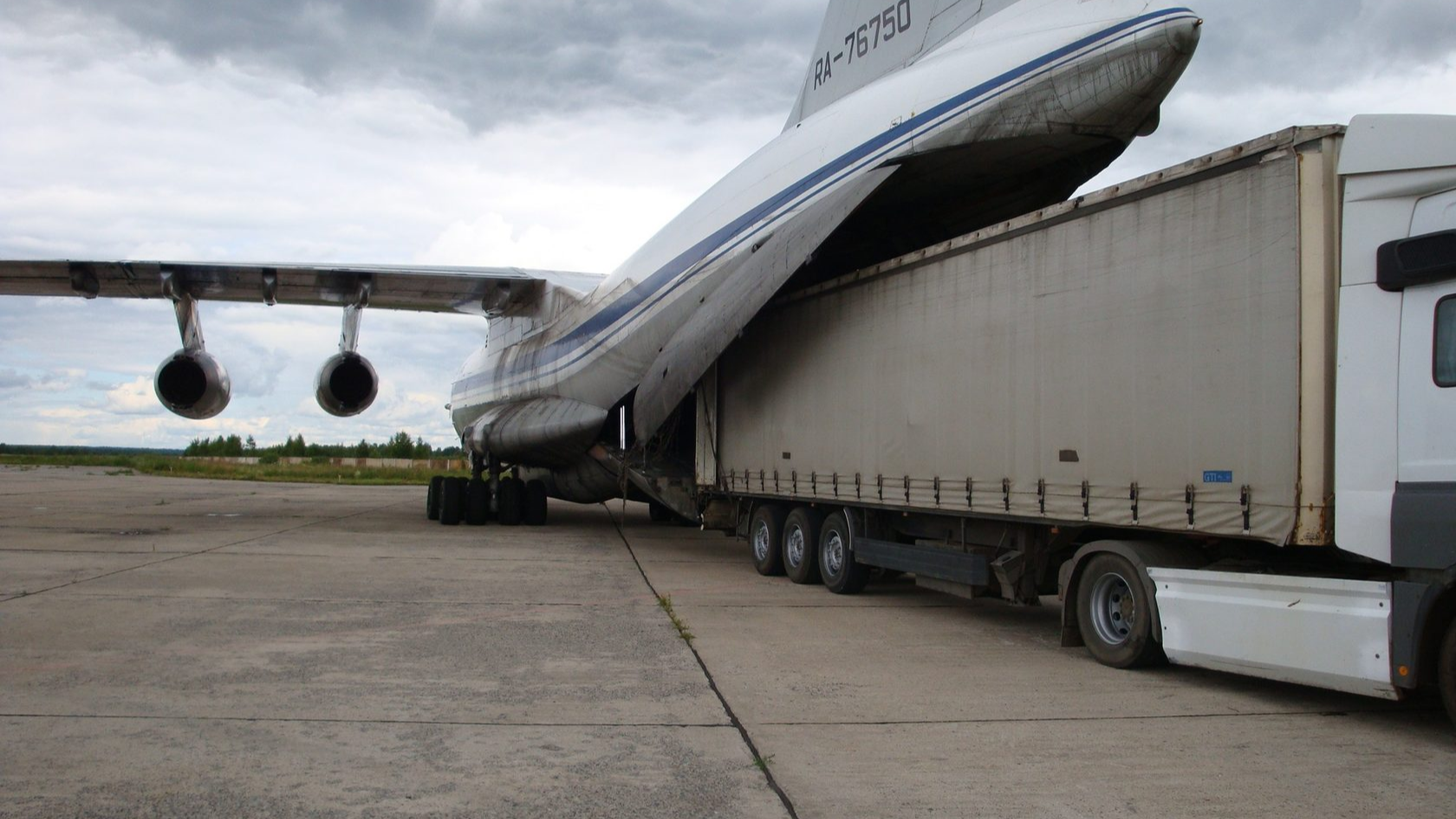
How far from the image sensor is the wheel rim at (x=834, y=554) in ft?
35.0

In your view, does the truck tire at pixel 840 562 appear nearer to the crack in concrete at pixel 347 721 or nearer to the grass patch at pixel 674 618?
the grass patch at pixel 674 618

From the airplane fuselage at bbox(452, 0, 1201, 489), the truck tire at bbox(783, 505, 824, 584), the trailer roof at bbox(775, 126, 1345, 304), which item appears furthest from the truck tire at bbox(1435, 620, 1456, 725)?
the truck tire at bbox(783, 505, 824, 584)

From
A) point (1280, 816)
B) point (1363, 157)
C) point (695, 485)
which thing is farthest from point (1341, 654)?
point (695, 485)

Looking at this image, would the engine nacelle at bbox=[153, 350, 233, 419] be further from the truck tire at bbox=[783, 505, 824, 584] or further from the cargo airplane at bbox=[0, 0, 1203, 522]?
the truck tire at bbox=[783, 505, 824, 584]

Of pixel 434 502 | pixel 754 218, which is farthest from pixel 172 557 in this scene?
pixel 434 502

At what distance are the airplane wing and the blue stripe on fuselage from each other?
135 centimetres

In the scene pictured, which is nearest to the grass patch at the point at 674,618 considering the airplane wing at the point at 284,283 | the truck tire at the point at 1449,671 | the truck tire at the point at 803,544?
the truck tire at the point at 803,544

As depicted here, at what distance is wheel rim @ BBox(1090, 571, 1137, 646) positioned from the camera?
23.3ft

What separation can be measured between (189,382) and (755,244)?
11.2m

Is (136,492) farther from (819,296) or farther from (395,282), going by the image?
(819,296)

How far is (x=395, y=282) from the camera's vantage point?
742 inches

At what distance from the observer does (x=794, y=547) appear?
11711 millimetres

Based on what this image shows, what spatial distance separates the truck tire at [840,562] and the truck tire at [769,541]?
95 cm

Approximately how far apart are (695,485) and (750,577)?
233 centimetres
